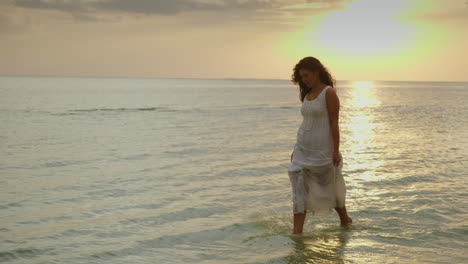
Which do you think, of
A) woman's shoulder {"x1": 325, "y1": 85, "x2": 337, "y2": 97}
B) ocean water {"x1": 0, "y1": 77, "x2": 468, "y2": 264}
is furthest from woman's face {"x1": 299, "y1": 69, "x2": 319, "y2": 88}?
ocean water {"x1": 0, "y1": 77, "x2": 468, "y2": 264}

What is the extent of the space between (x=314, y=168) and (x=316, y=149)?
26 cm

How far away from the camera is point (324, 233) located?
6.73 meters

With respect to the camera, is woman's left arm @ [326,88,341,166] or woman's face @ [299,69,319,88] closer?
woman's left arm @ [326,88,341,166]

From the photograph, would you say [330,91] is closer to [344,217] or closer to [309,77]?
[309,77]

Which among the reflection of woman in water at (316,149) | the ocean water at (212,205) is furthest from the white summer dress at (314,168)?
the ocean water at (212,205)

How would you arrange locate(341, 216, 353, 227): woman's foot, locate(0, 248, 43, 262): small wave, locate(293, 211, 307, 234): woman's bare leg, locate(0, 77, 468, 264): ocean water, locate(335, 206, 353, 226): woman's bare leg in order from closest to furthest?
locate(0, 248, 43, 262): small wave, locate(0, 77, 468, 264): ocean water, locate(293, 211, 307, 234): woman's bare leg, locate(335, 206, 353, 226): woman's bare leg, locate(341, 216, 353, 227): woman's foot

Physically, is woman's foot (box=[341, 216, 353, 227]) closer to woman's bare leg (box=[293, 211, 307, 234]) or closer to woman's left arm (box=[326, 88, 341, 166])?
woman's bare leg (box=[293, 211, 307, 234])

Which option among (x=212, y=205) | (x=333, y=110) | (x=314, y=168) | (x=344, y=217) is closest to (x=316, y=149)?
(x=314, y=168)

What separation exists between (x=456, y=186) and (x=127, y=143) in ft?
36.8

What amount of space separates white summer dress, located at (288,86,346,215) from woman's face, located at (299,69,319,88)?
0.22 m

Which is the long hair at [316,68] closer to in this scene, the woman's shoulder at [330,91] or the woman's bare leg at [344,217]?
the woman's shoulder at [330,91]

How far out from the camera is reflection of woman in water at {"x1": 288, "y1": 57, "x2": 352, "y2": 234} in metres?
6.20

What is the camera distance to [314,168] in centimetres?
638

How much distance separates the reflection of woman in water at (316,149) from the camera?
6.20 metres
